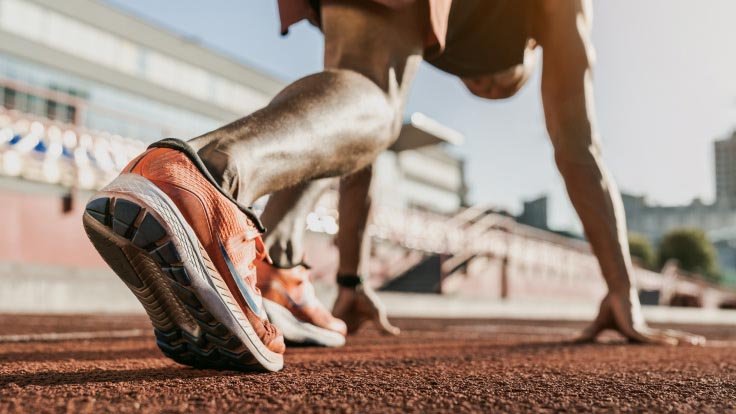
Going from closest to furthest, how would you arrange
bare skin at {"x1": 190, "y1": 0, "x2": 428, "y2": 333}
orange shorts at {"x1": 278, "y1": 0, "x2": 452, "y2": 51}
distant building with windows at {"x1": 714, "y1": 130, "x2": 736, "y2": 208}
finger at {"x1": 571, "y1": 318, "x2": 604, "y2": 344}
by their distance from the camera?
1. bare skin at {"x1": 190, "y1": 0, "x2": 428, "y2": 333}
2. orange shorts at {"x1": 278, "y1": 0, "x2": 452, "y2": 51}
3. finger at {"x1": 571, "y1": 318, "x2": 604, "y2": 344}
4. distant building with windows at {"x1": 714, "y1": 130, "x2": 736, "y2": 208}

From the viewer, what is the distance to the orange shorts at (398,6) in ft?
4.57

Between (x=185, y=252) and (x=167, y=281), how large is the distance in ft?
0.17

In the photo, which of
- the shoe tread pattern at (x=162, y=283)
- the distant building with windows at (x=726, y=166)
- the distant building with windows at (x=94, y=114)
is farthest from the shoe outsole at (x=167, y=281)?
the distant building with windows at (x=726, y=166)

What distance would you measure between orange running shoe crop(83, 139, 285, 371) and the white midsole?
1.40 feet

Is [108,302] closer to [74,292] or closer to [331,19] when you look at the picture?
[74,292]

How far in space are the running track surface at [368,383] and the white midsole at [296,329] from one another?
1.4 inches

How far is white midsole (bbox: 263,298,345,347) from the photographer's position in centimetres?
150

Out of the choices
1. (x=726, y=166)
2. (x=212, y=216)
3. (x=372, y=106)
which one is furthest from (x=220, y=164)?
(x=726, y=166)

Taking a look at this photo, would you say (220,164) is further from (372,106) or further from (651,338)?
(651,338)

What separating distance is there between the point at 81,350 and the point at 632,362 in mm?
1267

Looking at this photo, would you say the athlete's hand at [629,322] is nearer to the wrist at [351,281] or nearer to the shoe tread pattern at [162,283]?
the wrist at [351,281]

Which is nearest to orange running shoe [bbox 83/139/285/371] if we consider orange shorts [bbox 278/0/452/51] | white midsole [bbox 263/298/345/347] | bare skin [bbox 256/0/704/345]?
white midsole [bbox 263/298/345/347]

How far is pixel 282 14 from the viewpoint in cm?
155

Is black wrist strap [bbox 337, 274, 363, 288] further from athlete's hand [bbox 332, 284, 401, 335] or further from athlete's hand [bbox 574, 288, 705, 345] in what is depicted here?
athlete's hand [bbox 574, 288, 705, 345]
